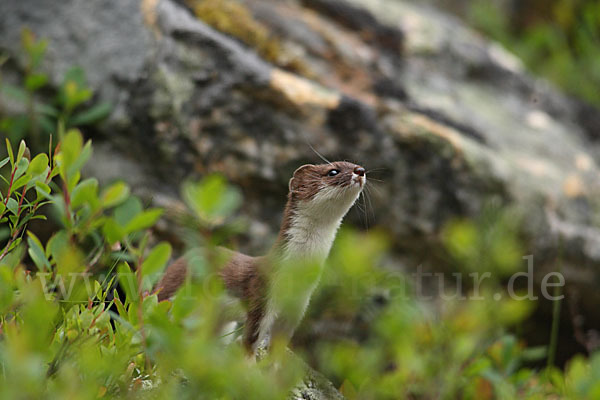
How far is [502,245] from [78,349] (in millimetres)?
1572

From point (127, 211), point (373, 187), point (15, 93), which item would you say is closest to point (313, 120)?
point (373, 187)

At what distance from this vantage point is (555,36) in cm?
846

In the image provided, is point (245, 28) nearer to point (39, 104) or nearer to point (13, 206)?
point (39, 104)

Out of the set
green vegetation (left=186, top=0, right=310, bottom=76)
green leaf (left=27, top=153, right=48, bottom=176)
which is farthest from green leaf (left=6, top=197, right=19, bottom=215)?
green vegetation (left=186, top=0, right=310, bottom=76)

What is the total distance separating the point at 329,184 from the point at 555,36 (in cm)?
641

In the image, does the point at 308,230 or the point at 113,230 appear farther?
the point at 308,230

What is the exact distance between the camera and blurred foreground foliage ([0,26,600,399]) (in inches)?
54.8

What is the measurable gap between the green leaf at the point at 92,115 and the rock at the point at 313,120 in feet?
0.23

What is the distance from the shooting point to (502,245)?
2.52m

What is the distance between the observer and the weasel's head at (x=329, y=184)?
3.17 meters

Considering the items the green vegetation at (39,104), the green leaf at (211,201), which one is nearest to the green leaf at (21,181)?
the green leaf at (211,201)

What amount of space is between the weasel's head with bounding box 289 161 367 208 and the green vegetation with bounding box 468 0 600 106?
5.24 m

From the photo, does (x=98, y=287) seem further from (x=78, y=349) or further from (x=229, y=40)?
(x=229, y=40)

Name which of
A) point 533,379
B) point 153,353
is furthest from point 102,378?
point 533,379
